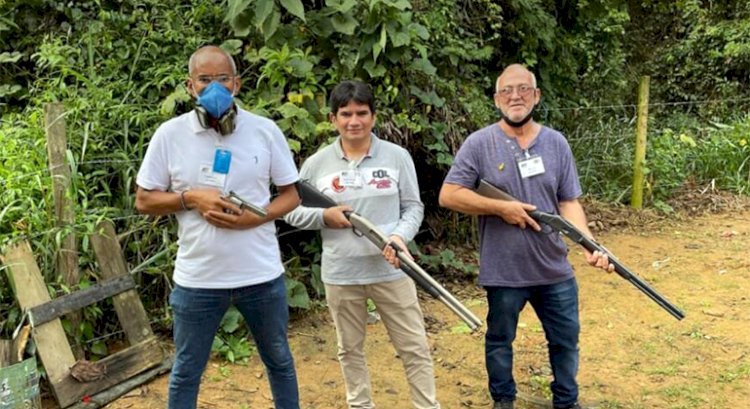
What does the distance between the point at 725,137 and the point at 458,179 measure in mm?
7159

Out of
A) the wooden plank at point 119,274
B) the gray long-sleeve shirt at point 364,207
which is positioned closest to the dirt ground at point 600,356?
the wooden plank at point 119,274

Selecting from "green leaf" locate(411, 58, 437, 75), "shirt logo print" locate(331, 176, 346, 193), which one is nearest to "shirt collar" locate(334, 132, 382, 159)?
"shirt logo print" locate(331, 176, 346, 193)

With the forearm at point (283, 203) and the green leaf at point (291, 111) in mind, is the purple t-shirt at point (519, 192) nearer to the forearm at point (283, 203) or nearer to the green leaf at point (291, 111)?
the forearm at point (283, 203)

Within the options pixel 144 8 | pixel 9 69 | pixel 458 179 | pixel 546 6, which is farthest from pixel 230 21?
pixel 546 6

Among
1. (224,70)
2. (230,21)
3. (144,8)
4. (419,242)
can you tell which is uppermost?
(144,8)

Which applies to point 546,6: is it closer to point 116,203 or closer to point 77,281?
point 116,203

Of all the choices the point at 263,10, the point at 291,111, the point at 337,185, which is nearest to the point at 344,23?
the point at 263,10

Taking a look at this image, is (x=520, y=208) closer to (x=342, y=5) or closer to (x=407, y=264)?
(x=407, y=264)

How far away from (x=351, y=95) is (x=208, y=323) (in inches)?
44.3

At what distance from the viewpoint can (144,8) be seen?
5453 millimetres

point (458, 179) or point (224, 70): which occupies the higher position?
point (224, 70)

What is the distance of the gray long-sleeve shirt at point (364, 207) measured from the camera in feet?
9.98

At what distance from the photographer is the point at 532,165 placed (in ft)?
10.3

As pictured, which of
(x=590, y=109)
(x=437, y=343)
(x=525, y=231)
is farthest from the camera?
(x=590, y=109)
